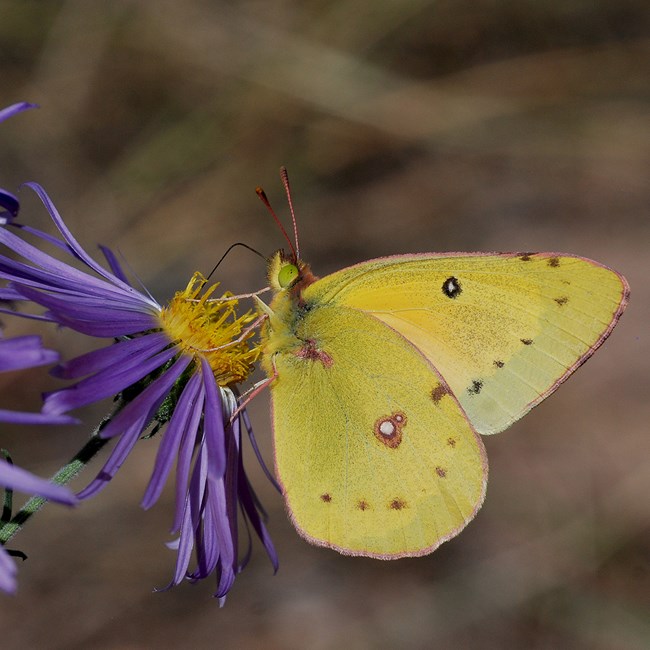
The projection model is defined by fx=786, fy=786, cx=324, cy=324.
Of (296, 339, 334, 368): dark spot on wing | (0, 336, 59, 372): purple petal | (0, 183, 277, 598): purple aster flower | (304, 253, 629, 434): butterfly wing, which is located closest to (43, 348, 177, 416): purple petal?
(0, 183, 277, 598): purple aster flower

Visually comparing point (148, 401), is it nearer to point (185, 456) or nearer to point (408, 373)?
point (185, 456)

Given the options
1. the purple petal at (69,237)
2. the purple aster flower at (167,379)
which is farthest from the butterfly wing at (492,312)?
the purple petal at (69,237)

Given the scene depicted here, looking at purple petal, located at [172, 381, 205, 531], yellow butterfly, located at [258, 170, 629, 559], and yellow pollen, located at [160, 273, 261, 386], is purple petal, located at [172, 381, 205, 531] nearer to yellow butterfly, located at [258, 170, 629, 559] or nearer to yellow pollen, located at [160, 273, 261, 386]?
yellow pollen, located at [160, 273, 261, 386]

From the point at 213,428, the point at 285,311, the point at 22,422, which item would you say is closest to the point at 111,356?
the point at 213,428

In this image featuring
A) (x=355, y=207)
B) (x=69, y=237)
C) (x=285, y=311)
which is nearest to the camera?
(x=69, y=237)

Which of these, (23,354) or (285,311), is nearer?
(23,354)

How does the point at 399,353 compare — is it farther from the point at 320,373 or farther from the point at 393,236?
the point at 393,236
